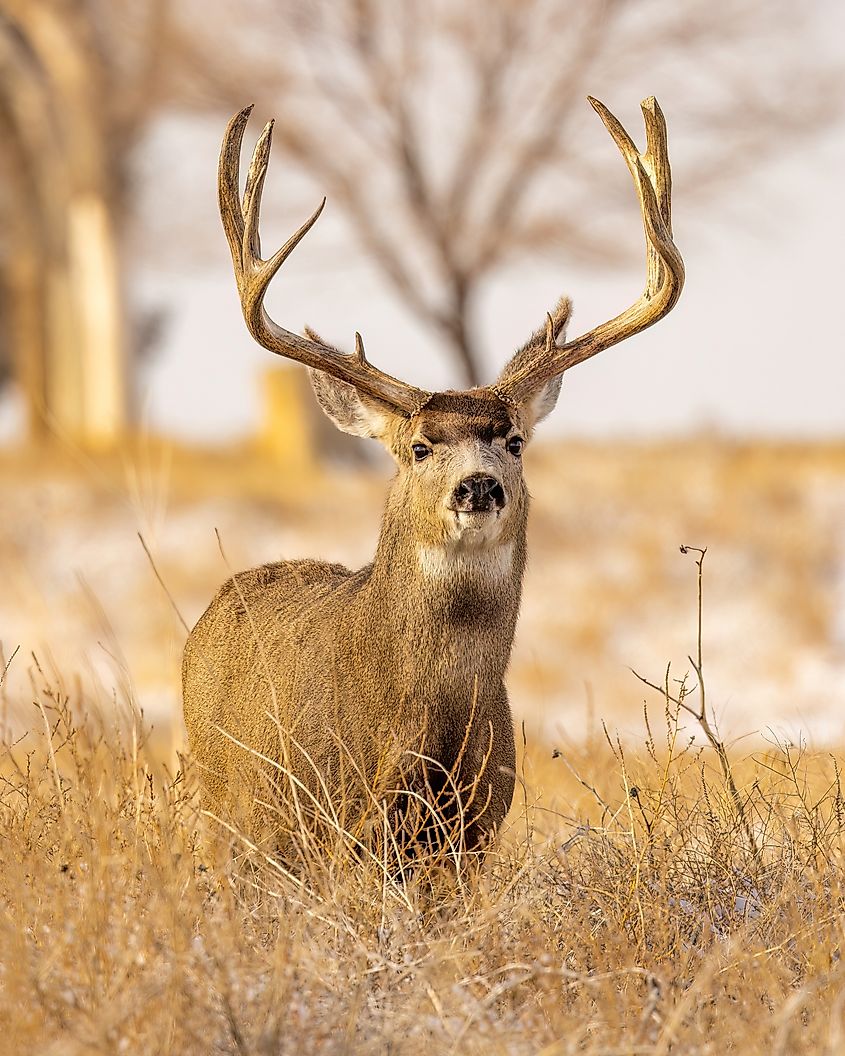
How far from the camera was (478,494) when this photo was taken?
431cm

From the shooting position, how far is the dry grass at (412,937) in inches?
130

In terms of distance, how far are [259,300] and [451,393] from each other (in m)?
0.66

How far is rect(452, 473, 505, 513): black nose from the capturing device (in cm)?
432

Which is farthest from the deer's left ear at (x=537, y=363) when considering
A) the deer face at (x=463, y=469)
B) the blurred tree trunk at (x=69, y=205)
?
the blurred tree trunk at (x=69, y=205)

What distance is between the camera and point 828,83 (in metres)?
19.1

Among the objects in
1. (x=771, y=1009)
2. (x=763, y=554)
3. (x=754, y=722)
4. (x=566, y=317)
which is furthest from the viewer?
(x=763, y=554)

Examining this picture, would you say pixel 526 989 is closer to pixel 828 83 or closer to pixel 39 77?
pixel 828 83

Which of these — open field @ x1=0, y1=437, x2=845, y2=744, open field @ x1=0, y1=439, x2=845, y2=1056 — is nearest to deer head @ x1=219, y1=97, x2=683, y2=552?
open field @ x1=0, y1=439, x2=845, y2=1056

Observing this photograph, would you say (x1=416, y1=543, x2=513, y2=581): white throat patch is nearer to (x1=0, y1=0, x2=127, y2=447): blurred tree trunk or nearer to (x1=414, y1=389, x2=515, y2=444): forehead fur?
(x1=414, y1=389, x2=515, y2=444): forehead fur

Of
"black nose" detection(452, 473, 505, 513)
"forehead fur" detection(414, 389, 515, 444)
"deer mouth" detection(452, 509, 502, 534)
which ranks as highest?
"forehead fur" detection(414, 389, 515, 444)

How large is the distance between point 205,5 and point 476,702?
54.6 ft

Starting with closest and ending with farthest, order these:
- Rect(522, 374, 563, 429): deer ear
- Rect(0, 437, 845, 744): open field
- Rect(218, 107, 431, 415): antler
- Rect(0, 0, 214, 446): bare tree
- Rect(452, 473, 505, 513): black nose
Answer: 1. Rect(452, 473, 505, 513): black nose
2. Rect(218, 107, 431, 415): antler
3. Rect(522, 374, 563, 429): deer ear
4. Rect(0, 437, 845, 744): open field
5. Rect(0, 0, 214, 446): bare tree

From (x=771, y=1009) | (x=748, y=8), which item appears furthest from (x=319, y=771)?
(x=748, y=8)

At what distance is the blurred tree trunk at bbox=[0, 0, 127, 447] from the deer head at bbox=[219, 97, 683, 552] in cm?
1525
